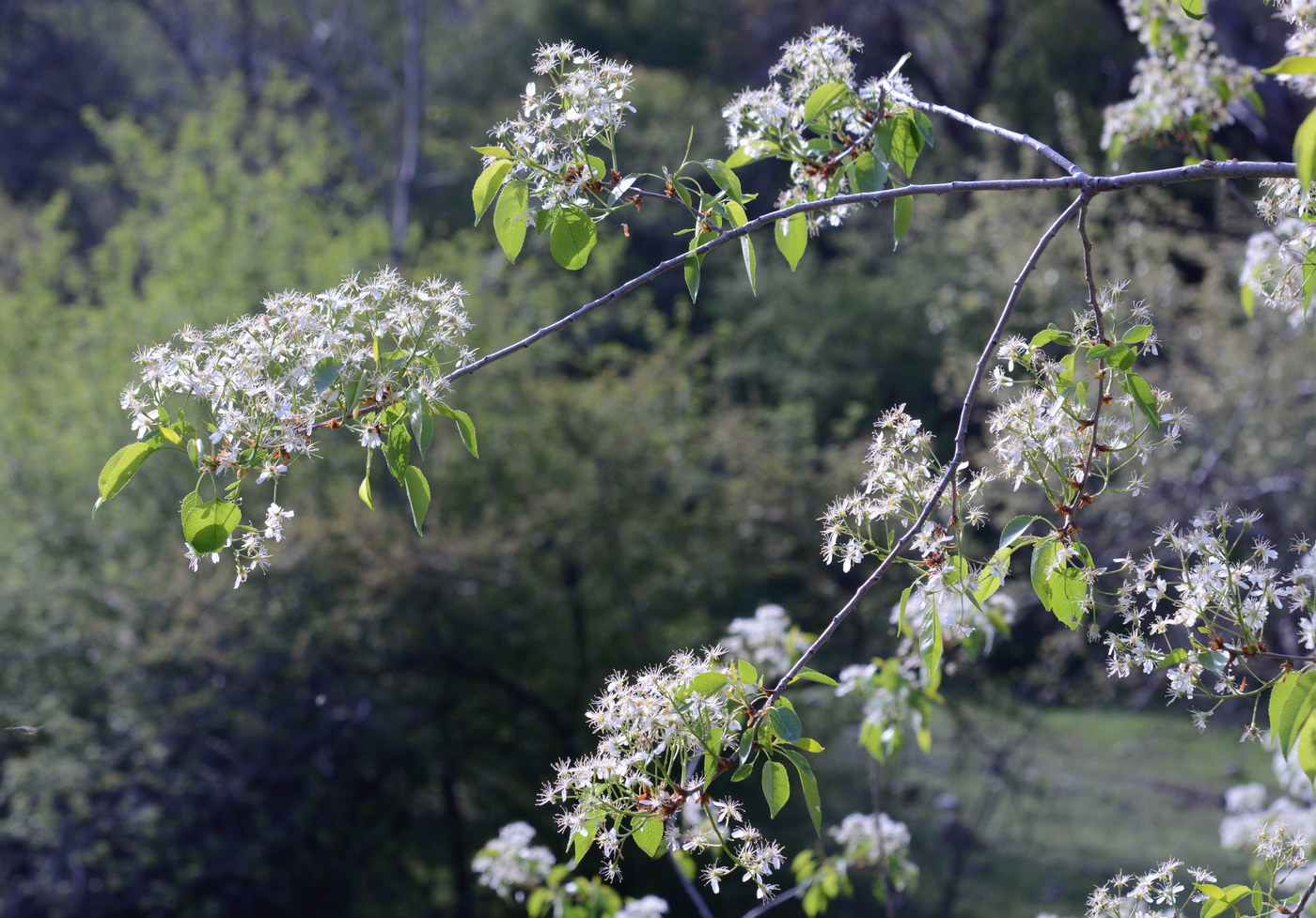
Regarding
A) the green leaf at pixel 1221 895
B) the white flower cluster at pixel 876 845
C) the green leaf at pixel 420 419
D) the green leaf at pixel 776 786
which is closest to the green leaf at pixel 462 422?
the green leaf at pixel 420 419

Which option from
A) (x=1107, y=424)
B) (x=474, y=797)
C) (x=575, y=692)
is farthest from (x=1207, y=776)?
(x=1107, y=424)

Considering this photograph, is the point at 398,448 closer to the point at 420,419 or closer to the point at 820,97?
the point at 420,419

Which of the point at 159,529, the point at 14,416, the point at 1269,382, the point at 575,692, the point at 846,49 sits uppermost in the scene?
the point at 14,416

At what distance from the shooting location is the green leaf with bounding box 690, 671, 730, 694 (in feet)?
3.61

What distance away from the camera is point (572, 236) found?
50.0 inches

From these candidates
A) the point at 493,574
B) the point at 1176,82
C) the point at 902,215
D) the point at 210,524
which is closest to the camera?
the point at 210,524

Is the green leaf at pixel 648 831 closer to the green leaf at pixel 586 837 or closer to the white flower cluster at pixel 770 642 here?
the green leaf at pixel 586 837

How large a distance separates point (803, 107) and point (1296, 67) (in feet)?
2.18

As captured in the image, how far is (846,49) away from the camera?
1496 mm

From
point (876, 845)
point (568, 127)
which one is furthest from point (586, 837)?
point (876, 845)

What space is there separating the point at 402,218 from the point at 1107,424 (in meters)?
8.68

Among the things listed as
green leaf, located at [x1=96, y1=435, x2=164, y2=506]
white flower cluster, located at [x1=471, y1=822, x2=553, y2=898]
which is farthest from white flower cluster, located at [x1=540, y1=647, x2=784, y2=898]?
white flower cluster, located at [x1=471, y1=822, x2=553, y2=898]

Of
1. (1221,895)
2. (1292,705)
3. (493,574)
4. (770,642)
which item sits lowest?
(1221,895)

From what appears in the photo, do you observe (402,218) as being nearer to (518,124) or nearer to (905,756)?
(905,756)
